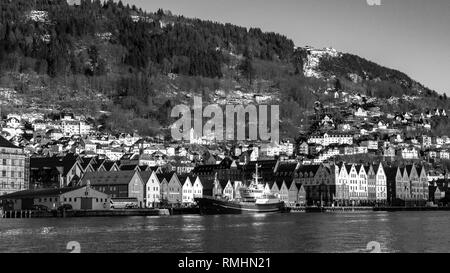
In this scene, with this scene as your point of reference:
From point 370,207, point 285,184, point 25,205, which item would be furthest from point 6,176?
point 370,207

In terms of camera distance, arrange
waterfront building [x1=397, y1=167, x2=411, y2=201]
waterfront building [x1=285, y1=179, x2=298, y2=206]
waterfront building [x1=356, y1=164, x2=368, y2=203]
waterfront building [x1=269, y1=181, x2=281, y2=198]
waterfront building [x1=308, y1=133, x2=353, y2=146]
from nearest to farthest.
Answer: waterfront building [x1=269, y1=181, x2=281, y2=198] → waterfront building [x1=285, y1=179, x2=298, y2=206] → waterfront building [x1=356, y1=164, x2=368, y2=203] → waterfront building [x1=397, y1=167, x2=411, y2=201] → waterfront building [x1=308, y1=133, x2=353, y2=146]

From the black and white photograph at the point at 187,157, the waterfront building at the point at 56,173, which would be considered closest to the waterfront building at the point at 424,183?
the black and white photograph at the point at 187,157

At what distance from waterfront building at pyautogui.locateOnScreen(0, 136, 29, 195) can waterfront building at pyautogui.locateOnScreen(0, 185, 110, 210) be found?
340 centimetres

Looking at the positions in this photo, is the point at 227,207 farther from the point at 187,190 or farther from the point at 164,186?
the point at 187,190

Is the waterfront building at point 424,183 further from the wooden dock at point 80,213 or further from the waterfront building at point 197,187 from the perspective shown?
the wooden dock at point 80,213

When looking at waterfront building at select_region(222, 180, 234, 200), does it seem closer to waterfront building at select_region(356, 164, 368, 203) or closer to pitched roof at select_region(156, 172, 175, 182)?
pitched roof at select_region(156, 172, 175, 182)

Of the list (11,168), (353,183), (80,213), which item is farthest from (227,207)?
(353,183)

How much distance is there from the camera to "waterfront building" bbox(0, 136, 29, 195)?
247ft

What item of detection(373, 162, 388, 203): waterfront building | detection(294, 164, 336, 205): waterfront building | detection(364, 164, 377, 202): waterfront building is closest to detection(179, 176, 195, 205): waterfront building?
detection(294, 164, 336, 205): waterfront building

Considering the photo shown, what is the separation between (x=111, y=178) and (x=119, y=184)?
1.40m

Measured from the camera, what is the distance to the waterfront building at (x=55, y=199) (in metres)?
71.6

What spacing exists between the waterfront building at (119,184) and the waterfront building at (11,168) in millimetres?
8191
